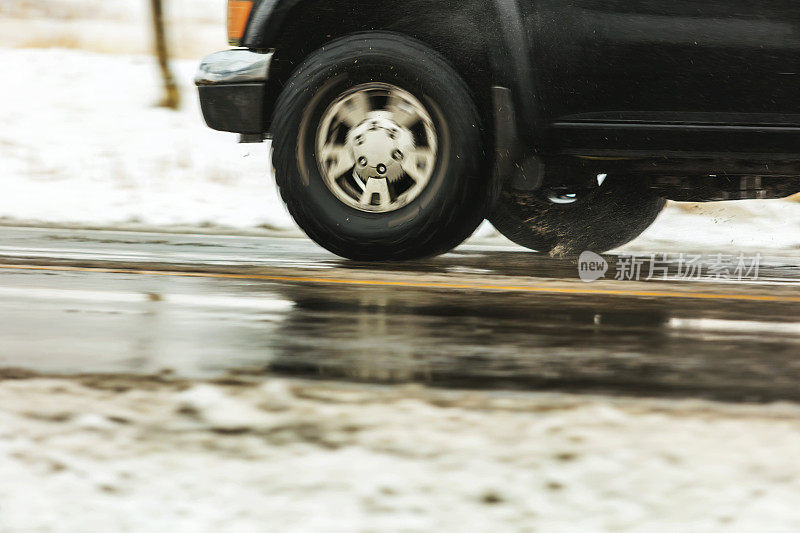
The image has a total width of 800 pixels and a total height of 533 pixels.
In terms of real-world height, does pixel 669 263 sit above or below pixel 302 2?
below

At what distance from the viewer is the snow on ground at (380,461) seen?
2.04 m

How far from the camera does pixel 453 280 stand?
209 inches

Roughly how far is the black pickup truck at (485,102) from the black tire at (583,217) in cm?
Result: 67

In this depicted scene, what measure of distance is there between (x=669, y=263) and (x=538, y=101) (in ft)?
5.88

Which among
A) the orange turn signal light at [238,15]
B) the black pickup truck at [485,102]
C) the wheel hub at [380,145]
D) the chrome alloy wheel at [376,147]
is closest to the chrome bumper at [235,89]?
the black pickup truck at [485,102]

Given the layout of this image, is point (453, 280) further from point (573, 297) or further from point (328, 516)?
point (328, 516)

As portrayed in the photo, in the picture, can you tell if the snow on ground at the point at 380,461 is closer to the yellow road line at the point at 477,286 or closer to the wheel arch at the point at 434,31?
the yellow road line at the point at 477,286

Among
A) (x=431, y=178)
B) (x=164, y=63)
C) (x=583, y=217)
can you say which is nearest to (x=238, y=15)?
(x=431, y=178)

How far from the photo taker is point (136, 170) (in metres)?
11.6

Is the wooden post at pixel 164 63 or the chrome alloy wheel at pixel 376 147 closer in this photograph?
the chrome alloy wheel at pixel 376 147

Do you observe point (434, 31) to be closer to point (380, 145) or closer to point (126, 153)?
point (380, 145)

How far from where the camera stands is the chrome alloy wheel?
534cm

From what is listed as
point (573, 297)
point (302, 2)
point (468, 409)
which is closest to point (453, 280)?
point (573, 297)

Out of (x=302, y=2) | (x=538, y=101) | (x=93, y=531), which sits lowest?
(x=93, y=531)
